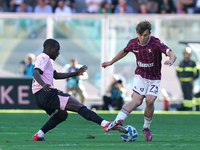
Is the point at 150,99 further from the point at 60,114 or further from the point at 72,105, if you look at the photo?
the point at 60,114

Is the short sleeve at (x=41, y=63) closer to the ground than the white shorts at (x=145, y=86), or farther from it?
farther from it

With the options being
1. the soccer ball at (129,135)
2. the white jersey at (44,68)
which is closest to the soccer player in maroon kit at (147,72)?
the soccer ball at (129,135)

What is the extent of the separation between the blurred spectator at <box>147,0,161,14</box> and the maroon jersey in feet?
42.4

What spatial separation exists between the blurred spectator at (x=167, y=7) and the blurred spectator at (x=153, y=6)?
282 mm

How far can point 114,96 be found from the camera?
17344 millimetres

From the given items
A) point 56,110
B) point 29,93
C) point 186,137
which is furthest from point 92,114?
point 29,93

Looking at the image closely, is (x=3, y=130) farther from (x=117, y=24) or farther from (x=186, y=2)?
(x=186, y=2)

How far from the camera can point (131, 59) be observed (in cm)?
1880

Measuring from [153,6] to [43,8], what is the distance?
4.57 m

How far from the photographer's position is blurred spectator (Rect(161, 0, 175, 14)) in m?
20.0

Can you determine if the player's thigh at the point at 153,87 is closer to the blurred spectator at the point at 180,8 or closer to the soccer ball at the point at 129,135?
the soccer ball at the point at 129,135

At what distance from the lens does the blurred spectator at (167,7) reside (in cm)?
2001

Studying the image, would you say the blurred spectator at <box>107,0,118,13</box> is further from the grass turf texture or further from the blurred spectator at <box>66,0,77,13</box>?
the grass turf texture

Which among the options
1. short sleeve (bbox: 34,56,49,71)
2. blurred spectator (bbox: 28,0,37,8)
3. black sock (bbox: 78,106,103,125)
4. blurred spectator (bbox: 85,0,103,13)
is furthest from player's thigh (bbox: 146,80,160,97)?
blurred spectator (bbox: 28,0,37,8)
